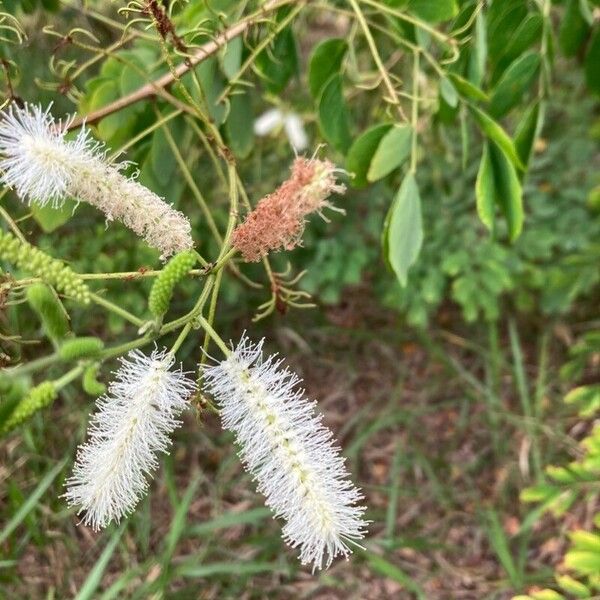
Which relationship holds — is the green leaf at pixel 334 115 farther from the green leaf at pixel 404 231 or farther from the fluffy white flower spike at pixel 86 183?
the fluffy white flower spike at pixel 86 183

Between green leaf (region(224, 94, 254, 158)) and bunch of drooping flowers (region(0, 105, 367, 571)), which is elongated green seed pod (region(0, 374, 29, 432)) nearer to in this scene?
bunch of drooping flowers (region(0, 105, 367, 571))

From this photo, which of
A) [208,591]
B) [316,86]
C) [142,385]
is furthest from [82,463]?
[208,591]

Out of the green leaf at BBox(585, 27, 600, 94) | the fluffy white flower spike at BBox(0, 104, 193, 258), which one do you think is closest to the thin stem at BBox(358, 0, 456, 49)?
the green leaf at BBox(585, 27, 600, 94)

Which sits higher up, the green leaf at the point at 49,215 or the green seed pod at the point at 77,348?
the green seed pod at the point at 77,348

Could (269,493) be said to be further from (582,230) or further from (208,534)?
(582,230)

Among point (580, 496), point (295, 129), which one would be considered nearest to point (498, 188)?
point (295, 129)

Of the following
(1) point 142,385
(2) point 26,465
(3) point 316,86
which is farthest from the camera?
(2) point 26,465

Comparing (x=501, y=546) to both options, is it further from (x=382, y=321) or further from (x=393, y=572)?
(x=382, y=321)

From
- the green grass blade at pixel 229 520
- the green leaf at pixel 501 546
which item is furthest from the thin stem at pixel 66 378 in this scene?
the green leaf at pixel 501 546
